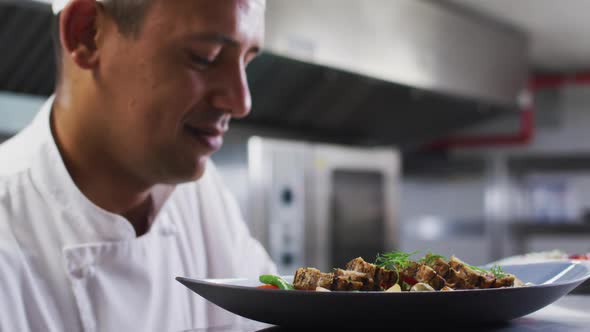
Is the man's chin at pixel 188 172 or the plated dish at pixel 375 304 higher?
the man's chin at pixel 188 172

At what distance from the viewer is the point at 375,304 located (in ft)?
1.87

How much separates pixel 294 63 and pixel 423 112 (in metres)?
1.76

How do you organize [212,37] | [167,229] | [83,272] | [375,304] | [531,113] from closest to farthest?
1. [375,304]
2. [212,37]
3. [83,272]
4. [167,229]
5. [531,113]

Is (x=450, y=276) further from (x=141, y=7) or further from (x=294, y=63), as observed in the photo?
(x=294, y=63)

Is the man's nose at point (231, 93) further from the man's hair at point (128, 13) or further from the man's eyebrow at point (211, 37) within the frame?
the man's hair at point (128, 13)

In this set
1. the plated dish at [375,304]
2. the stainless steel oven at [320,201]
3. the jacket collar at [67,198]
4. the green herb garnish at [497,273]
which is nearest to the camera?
the plated dish at [375,304]

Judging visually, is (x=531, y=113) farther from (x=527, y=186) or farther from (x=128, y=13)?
(x=128, y=13)

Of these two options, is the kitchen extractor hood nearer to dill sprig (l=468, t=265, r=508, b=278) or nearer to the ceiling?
the ceiling

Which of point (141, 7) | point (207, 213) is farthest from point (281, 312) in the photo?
point (207, 213)

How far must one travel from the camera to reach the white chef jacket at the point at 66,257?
104cm

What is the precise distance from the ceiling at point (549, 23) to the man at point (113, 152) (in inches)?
142

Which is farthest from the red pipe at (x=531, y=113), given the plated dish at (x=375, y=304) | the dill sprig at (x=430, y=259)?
the plated dish at (x=375, y=304)

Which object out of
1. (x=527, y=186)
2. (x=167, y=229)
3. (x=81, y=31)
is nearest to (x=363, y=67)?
(x=167, y=229)

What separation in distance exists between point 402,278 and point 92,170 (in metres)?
0.62
